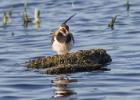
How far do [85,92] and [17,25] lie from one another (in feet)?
36.7

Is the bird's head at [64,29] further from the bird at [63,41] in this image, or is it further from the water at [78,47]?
the water at [78,47]

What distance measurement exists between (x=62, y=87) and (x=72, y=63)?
1668mm

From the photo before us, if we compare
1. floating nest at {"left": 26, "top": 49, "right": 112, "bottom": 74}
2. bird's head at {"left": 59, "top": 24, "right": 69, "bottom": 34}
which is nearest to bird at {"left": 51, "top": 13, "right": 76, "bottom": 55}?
bird's head at {"left": 59, "top": 24, "right": 69, "bottom": 34}

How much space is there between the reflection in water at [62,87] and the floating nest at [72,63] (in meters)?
0.42

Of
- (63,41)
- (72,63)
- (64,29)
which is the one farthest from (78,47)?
(72,63)

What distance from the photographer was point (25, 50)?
2142 cm

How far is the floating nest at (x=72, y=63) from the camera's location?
57.7 ft

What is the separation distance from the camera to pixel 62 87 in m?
16.4

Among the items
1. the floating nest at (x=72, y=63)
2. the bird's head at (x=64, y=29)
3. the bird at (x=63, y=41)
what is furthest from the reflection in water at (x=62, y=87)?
the bird's head at (x=64, y=29)

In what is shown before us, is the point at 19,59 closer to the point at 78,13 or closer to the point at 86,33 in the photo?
the point at 86,33

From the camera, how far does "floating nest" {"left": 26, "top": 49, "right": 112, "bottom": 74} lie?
1759 cm

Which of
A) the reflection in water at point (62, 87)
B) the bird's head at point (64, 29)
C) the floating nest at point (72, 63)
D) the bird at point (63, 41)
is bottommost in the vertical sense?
the reflection in water at point (62, 87)

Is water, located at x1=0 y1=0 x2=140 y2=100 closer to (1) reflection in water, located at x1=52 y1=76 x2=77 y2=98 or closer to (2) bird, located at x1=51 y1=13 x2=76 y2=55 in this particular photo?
(1) reflection in water, located at x1=52 y1=76 x2=77 y2=98

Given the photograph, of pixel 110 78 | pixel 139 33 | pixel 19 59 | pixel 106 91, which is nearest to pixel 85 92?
pixel 106 91
